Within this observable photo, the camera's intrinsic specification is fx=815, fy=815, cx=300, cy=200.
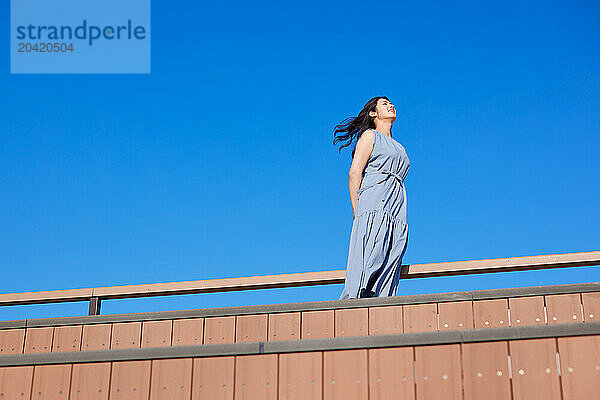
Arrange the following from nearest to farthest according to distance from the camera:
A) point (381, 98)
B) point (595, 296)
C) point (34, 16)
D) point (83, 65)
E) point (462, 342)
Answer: point (462, 342)
point (595, 296)
point (381, 98)
point (34, 16)
point (83, 65)

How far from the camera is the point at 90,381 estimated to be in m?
3.56

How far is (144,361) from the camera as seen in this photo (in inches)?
139

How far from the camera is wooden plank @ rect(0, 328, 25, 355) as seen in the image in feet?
17.6

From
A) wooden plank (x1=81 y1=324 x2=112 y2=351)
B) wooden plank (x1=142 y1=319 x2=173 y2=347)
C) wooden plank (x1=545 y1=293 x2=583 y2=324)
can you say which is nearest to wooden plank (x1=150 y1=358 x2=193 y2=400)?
wooden plank (x1=142 y1=319 x2=173 y2=347)

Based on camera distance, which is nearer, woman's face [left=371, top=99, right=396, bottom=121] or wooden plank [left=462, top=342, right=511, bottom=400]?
wooden plank [left=462, top=342, right=511, bottom=400]

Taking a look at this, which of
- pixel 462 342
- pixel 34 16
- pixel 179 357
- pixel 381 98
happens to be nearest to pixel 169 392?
pixel 179 357

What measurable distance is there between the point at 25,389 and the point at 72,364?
0.26 m

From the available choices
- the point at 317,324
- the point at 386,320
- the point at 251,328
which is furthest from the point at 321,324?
the point at 251,328

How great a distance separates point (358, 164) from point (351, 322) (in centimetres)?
162

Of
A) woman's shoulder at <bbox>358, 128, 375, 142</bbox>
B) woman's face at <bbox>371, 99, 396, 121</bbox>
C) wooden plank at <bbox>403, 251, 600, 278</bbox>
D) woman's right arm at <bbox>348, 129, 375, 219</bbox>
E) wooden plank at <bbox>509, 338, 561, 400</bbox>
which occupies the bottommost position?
wooden plank at <bbox>509, 338, 561, 400</bbox>

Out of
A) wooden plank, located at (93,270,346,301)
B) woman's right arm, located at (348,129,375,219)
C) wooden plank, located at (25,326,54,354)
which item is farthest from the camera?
wooden plank, located at (93,270,346,301)

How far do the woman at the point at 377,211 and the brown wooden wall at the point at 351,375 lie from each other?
211 centimetres

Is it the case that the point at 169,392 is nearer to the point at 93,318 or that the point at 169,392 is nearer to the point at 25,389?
the point at 25,389

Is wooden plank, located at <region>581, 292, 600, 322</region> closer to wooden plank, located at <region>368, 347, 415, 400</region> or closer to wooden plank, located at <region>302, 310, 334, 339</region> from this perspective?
wooden plank, located at <region>302, 310, 334, 339</region>
